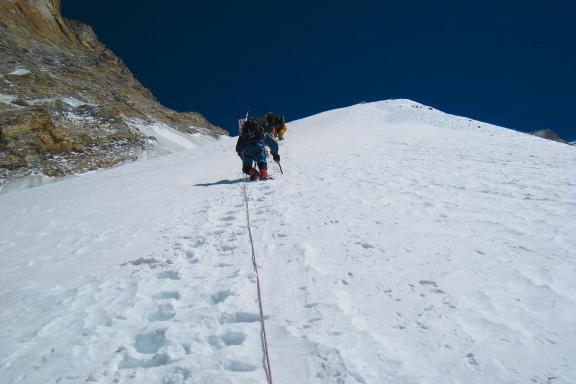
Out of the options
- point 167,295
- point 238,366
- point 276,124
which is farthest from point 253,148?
point 276,124

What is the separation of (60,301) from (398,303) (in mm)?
3220

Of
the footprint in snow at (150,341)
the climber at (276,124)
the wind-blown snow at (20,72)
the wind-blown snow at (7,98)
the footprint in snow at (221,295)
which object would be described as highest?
the wind-blown snow at (20,72)

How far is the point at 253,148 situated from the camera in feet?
31.4

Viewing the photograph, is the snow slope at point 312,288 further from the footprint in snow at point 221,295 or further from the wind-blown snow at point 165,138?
the wind-blown snow at point 165,138

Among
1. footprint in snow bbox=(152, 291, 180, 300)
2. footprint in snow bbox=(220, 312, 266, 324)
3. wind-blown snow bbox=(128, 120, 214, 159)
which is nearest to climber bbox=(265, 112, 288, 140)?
wind-blown snow bbox=(128, 120, 214, 159)

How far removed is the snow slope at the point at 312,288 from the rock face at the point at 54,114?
16673 mm

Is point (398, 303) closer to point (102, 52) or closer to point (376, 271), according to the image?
point (376, 271)

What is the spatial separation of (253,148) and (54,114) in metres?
23.2

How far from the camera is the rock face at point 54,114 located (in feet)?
68.3

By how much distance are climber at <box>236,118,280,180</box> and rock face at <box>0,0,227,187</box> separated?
15278 mm

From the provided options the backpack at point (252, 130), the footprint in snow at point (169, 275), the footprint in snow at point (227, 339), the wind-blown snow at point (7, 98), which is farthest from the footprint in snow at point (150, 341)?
the wind-blown snow at point (7, 98)

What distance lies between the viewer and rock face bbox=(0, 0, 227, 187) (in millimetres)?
20812

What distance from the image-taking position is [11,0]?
54750 millimetres

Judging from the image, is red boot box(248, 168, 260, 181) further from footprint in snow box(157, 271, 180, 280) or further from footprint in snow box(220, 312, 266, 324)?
footprint in snow box(220, 312, 266, 324)
